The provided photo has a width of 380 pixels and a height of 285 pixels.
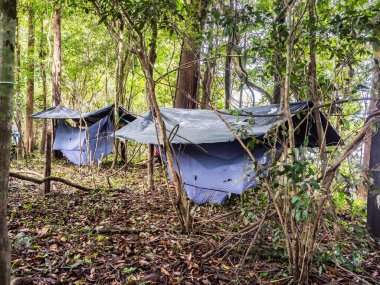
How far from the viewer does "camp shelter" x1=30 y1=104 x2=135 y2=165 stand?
7.42 metres

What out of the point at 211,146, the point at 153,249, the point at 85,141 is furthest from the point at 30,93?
the point at 153,249

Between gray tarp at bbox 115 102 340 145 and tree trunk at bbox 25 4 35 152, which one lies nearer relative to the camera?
gray tarp at bbox 115 102 340 145

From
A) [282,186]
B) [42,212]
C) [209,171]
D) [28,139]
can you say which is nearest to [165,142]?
[282,186]

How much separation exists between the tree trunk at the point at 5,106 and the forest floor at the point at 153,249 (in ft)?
2.86

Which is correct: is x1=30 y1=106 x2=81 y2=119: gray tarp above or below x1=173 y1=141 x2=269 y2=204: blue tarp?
above

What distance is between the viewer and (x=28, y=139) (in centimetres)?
1011

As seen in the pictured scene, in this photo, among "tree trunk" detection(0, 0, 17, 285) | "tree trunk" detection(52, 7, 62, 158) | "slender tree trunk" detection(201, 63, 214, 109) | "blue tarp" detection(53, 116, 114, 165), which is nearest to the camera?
"tree trunk" detection(0, 0, 17, 285)

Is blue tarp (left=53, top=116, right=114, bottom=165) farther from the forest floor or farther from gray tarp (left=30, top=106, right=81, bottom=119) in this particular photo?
the forest floor

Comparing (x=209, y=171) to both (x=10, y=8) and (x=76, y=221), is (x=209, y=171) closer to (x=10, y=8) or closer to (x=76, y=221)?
(x=76, y=221)

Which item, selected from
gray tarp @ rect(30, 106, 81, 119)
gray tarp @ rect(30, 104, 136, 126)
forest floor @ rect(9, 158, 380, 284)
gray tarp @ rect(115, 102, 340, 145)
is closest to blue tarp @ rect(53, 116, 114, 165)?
gray tarp @ rect(30, 104, 136, 126)

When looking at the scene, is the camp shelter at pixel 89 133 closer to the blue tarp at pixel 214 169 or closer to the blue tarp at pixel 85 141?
the blue tarp at pixel 85 141

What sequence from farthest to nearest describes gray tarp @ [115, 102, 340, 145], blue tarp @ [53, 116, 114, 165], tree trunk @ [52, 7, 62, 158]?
tree trunk @ [52, 7, 62, 158], blue tarp @ [53, 116, 114, 165], gray tarp @ [115, 102, 340, 145]

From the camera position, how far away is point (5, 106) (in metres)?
1.40

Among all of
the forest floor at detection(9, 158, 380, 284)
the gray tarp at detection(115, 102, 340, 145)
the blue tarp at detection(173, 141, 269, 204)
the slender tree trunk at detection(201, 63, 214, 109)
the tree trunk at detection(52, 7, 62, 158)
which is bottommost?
the forest floor at detection(9, 158, 380, 284)
